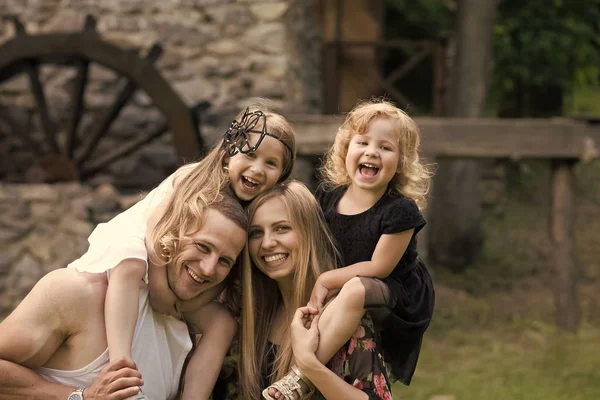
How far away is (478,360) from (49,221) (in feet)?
11.5

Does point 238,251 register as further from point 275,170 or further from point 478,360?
point 478,360

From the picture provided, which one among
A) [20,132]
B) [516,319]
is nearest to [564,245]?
[516,319]

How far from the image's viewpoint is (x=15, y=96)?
8070mm

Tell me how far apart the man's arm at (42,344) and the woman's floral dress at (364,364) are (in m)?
0.61

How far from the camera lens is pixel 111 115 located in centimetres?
738

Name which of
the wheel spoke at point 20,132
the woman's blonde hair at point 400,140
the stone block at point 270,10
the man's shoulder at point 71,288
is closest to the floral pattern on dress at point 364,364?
the woman's blonde hair at point 400,140

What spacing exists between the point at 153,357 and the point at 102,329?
0.20 metres

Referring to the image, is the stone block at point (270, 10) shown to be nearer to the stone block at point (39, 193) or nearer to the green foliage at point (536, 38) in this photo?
the stone block at point (39, 193)

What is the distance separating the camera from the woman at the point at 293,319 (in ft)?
8.93

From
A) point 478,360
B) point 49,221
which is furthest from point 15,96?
point 478,360

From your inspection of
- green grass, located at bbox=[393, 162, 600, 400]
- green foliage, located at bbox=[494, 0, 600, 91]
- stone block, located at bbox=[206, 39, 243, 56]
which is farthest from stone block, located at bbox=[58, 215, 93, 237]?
green foliage, located at bbox=[494, 0, 600, 91]

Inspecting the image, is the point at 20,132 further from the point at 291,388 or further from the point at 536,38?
the point at 536,38

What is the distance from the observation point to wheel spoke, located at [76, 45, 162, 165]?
7.15 metres

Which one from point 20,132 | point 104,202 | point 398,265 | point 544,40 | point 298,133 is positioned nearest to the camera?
point 398,265
